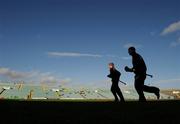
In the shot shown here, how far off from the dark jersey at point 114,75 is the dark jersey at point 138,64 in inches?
185

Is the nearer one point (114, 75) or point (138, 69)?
point (138, 69)

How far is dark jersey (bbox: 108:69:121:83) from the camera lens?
848 inches

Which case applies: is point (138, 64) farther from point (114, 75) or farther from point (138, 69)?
point (114, 75)

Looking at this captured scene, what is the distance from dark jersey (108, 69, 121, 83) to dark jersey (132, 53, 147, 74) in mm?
4703

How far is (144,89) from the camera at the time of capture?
17188mm

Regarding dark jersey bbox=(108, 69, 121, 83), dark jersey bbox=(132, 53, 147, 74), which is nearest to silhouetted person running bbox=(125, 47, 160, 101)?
dark jersey bbox=(132, 53, 147, 74)

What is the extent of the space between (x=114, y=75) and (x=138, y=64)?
488 centimetres

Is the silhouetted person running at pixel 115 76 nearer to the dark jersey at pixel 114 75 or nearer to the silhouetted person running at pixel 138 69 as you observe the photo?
the dark jersey at pixel 114 75

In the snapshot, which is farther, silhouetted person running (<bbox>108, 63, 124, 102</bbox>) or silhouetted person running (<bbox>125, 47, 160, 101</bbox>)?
silhouetted person running (<bbox>108, 63, 124, 102</bbox>)

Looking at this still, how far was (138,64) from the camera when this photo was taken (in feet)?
55.0

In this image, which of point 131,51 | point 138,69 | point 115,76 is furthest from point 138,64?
point 115,76

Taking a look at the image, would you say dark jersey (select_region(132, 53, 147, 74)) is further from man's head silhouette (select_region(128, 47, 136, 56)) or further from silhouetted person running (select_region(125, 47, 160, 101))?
man's head silhouette (select_region(128, 47, 136, 56))
